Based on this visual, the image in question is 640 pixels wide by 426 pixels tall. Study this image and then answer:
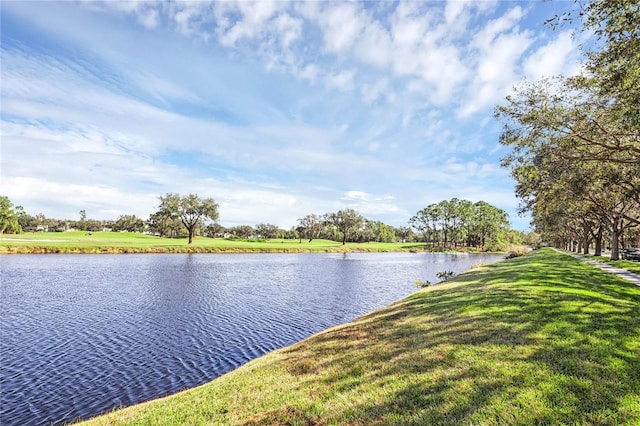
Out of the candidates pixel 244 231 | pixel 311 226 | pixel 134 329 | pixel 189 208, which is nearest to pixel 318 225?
pixel 311 226

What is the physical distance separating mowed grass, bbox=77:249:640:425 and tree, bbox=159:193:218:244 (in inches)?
3084

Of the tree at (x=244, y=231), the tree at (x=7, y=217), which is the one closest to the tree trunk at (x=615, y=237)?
the tree at (x=7, y=217)

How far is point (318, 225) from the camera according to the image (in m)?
155

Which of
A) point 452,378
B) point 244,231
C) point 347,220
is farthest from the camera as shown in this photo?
point 244,231

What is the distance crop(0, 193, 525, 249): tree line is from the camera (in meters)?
85.6

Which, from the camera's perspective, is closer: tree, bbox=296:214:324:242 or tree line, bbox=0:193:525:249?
tree line, bbox=0:193:525:249

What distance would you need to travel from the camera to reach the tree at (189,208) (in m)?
82.0

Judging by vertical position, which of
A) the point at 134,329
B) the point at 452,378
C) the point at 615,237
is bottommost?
the point at 134,329

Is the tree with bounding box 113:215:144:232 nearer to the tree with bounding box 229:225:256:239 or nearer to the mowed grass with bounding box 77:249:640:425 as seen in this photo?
Answer: the tree with bounding box 229:225:256:239

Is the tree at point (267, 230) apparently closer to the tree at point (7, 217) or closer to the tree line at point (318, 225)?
the tree line at point (318, 225)

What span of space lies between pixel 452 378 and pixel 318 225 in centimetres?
14803

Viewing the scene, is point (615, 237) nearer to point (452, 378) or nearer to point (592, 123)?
point (592, 123)

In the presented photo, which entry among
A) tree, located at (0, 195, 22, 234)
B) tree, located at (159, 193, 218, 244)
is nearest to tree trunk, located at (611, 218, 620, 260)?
tree, located at (159, 193, 218, 244)

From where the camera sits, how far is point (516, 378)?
22.5 ft
